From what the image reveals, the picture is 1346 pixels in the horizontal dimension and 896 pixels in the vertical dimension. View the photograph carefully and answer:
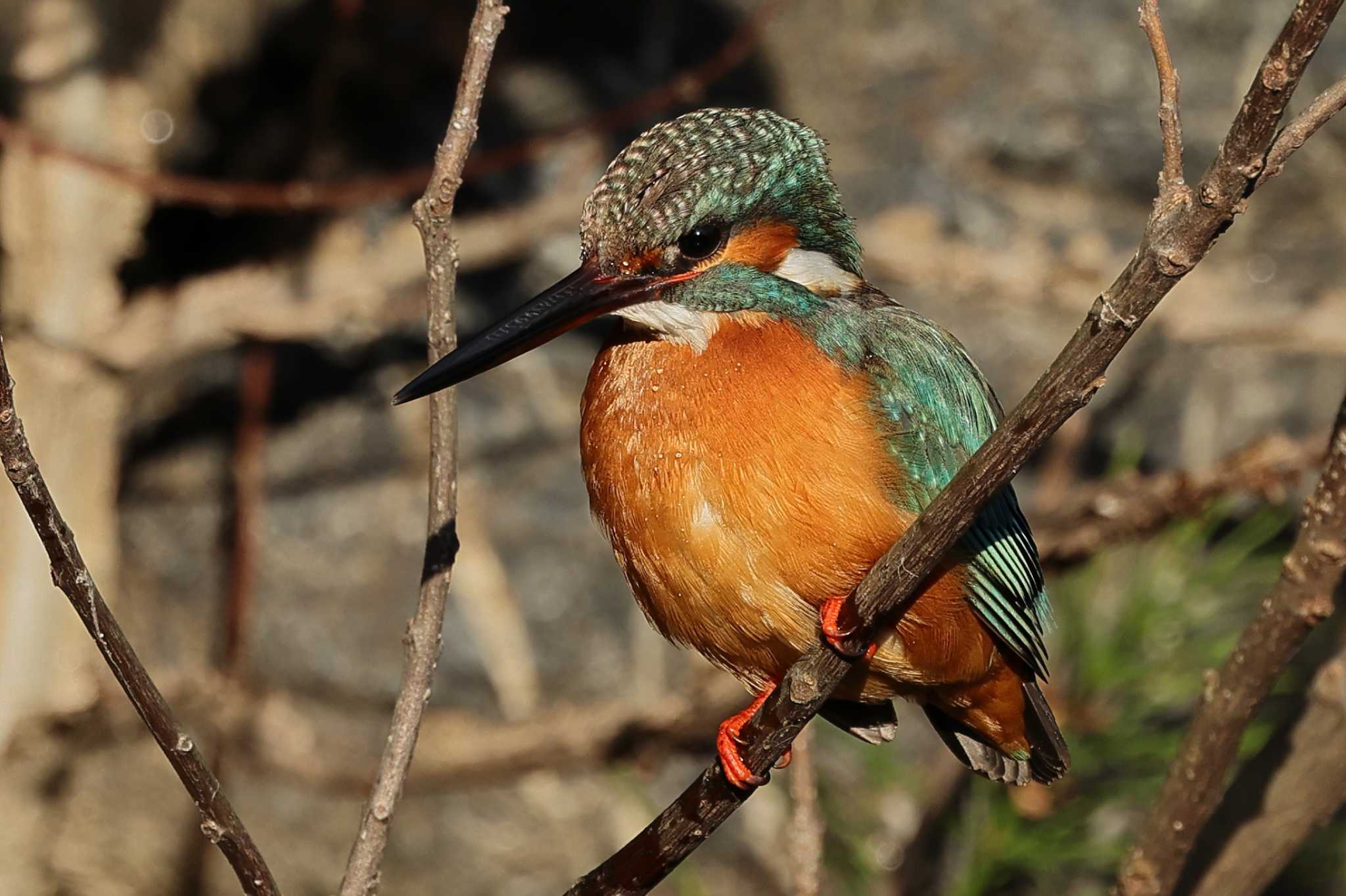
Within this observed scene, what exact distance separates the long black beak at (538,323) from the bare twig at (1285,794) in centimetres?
96

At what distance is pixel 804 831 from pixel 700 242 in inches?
30.5

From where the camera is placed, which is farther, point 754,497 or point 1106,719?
point 1106,719

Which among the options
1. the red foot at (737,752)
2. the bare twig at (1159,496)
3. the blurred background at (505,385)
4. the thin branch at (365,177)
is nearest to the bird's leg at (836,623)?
the red foot at (737,752)

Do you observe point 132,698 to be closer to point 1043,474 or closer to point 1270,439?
point 1270,439

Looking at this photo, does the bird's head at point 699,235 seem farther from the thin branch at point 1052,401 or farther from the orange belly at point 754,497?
the thin branch at point 1052,401

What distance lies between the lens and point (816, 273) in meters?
1.90

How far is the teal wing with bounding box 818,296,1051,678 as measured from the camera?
178 centimetres

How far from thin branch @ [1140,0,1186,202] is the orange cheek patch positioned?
1.93 feet

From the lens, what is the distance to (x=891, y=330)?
6.08 feet

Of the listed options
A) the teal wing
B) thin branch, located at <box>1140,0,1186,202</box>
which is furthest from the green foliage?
A: thin branch, located at <box>1140,0,1186,202</box>

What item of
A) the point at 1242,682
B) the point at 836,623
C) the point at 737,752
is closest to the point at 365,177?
the point at 737,752

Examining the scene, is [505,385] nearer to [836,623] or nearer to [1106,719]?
[1106,719]

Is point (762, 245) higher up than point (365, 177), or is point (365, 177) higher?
point (365, 177)

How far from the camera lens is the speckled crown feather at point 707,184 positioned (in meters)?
1.75
